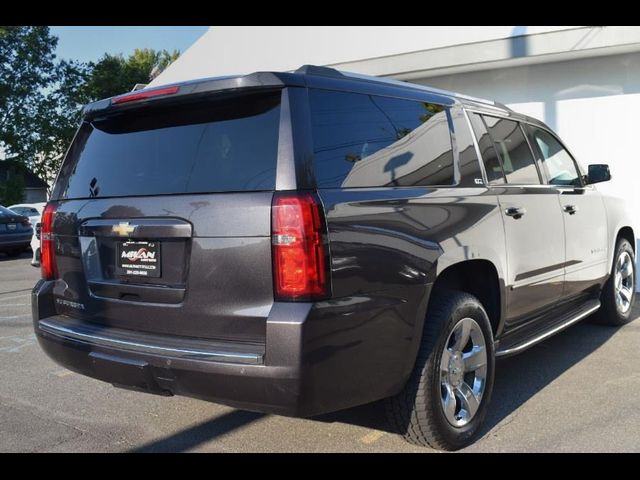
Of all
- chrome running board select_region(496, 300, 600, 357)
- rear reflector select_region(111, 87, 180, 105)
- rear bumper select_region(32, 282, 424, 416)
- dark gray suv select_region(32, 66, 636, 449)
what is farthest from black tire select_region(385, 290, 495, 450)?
rear reflector select_region(111, 87, 180, 105)

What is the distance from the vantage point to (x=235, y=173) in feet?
9.78

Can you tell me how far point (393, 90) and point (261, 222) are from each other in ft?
4.14

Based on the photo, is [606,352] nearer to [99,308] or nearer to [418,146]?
[418,146]

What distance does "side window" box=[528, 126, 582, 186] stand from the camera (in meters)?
4.95

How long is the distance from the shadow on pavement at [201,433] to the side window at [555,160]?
2.80m

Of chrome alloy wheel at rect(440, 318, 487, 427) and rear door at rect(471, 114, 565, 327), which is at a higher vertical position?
rear door at rect(471, 114, 565, 327)

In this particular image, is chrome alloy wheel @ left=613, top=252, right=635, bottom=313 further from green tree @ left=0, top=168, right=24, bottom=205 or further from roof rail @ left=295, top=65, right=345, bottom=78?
green tree @ left=0, top=168, right=24, bottom=205

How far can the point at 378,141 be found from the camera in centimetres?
331

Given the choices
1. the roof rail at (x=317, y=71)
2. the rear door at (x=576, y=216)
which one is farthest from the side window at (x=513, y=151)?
the roof rail at (x=317, y=71)

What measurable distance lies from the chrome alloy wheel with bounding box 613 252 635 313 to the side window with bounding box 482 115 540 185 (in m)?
2.07

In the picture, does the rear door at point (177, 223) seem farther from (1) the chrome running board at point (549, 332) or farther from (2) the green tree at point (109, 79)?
(2) the green tree at point (109, 79)

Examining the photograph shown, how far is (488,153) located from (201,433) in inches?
97.1

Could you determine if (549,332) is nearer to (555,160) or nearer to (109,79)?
(555,160)
